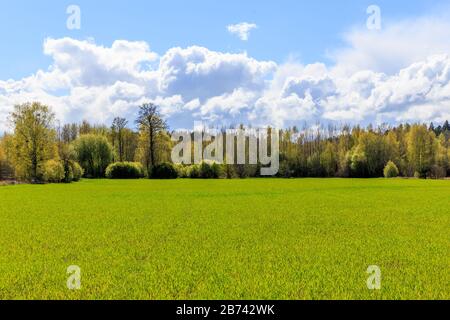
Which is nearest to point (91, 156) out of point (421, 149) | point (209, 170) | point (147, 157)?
point (147, 157)

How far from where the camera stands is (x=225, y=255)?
41.5 feet

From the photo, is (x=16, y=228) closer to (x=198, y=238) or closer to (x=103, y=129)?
(x=198, y=238)

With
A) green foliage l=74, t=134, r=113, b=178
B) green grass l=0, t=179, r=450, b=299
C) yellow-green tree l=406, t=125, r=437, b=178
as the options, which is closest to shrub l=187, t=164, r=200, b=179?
green foliage l=74, t=134, r=113, b=178

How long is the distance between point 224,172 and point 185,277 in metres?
79.7

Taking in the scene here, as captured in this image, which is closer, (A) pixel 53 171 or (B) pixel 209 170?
(A) pixel 53 171

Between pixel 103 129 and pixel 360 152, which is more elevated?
pixel 103 129

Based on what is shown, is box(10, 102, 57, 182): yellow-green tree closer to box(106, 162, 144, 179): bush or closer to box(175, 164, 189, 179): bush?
box(106, 162, 144, 179): bush

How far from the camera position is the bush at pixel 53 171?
67.6 m

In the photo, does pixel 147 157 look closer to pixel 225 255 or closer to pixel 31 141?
pixel 31 141

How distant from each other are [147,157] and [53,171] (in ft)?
122

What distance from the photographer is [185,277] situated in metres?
10.2

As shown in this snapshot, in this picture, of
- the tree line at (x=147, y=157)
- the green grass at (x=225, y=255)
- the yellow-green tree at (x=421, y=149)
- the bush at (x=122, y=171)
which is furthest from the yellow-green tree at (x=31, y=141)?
the yellow-green tree at (x=421, y=149)

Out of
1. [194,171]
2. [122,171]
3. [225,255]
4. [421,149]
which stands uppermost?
[421,149]
